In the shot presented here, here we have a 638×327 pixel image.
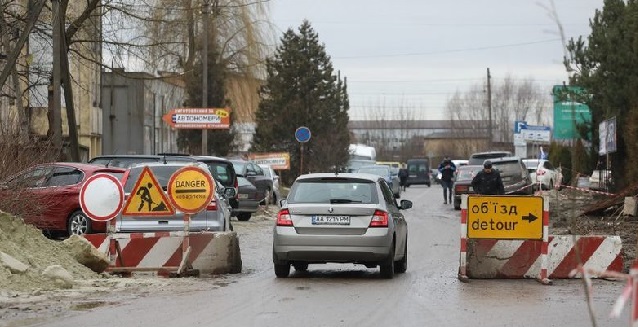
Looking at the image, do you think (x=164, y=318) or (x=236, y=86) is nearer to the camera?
(x=164, y=318)

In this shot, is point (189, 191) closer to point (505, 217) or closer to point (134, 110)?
point (505, 217)

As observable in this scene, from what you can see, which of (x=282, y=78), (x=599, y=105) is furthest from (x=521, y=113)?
(x=599, y=105)

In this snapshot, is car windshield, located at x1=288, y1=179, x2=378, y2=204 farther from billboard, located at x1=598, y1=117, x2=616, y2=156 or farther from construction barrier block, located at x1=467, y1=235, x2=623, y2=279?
billboard, located at x1=598, y1=117, x2=616, y2=156

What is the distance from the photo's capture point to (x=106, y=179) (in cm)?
1561

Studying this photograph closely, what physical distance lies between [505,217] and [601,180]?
98.3 ft

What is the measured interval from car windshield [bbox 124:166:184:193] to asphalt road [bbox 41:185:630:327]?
202 centimetres

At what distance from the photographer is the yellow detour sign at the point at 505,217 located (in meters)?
15.4

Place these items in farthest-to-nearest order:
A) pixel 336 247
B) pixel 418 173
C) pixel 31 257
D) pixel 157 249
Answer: pixel 418 173 < pixel 157 249 < pixel 336 247 < pixel 31 257

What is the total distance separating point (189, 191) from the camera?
15961 mm

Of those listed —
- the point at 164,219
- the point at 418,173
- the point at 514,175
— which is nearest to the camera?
the point at 164,219

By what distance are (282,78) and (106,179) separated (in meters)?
51.0

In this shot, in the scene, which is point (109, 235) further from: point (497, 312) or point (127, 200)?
point (497, 312)

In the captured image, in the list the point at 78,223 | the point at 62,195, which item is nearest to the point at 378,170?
the point at 78,223

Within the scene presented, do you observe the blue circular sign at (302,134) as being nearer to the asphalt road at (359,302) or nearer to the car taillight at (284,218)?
the asphalt road at (359,302)
